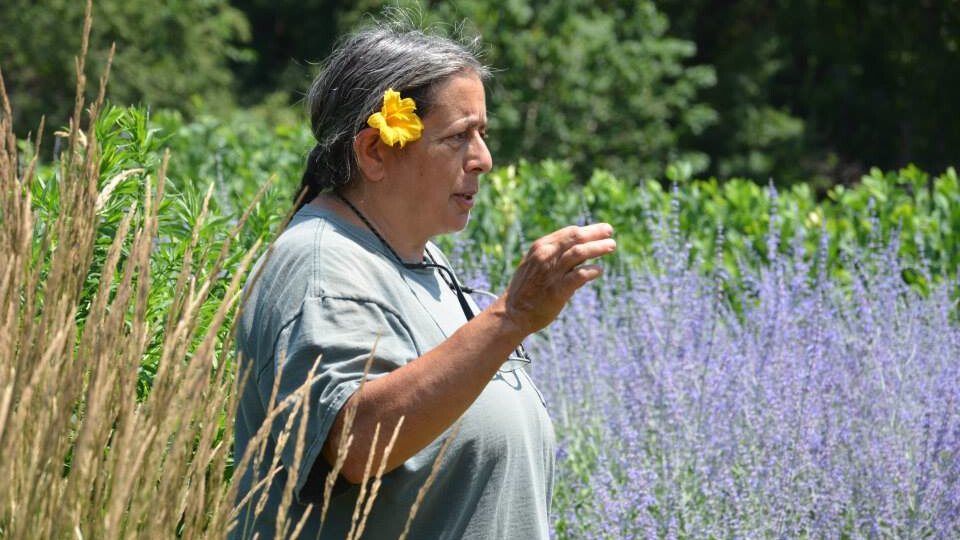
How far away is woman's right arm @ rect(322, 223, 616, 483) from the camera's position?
6.43 ft

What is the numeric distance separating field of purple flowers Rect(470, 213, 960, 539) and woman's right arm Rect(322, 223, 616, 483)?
183 cm

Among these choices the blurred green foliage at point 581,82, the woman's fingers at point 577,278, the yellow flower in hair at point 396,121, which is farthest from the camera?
the blurred green foliage at point 581,82

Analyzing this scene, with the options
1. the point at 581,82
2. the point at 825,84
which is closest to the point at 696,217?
the point at 581,82

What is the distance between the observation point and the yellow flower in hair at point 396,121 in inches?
90.3

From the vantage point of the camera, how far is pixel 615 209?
7.00m

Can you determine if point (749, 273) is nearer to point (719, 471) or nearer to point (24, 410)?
point (719, 471)

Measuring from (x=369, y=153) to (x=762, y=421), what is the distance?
2035 mm

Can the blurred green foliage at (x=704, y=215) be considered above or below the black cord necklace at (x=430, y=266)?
above

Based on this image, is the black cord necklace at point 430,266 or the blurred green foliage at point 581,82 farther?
the blurred green foliage at point 581,82

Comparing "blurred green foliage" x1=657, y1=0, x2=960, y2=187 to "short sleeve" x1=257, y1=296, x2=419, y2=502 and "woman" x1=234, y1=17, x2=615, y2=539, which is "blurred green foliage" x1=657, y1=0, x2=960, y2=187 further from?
"short sleeve" x1=257, y1=296, x2=419, y2=502

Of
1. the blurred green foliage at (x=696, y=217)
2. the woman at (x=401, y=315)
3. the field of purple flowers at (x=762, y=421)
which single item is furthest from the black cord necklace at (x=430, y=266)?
the blurred green foliage at (x=696, y=217)

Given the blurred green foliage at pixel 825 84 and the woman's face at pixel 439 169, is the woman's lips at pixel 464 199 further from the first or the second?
the blurred green foliage at pixel 825 84

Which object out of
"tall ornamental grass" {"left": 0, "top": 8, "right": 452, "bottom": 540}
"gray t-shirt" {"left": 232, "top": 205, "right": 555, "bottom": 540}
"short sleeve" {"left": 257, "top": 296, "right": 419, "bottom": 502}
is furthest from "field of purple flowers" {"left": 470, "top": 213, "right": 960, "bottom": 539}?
"tall ornamental grass" {"left": 0, "top": 8, "right": 452, "bottom": 540}

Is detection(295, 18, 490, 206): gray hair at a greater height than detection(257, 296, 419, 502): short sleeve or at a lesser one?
greater
